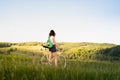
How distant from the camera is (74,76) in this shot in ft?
26.4

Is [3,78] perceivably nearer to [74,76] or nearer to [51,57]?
[74,76]

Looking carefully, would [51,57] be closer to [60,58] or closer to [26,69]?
[60,58]

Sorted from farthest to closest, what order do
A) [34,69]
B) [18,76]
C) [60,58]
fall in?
[60,58], [34,69], [18,76]

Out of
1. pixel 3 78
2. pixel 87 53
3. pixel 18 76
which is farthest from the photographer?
A: pixel 87 53

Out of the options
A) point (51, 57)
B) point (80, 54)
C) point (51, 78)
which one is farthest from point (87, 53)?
point (51, 78)

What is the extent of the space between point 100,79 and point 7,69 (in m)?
2.13

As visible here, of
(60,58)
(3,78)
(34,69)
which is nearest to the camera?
(3,78)

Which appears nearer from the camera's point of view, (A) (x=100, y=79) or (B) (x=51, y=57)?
(A) (x=100, y=79)

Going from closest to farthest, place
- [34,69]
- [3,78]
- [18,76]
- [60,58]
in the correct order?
[3,78] → [18,76] → [34,69] → [60,58]

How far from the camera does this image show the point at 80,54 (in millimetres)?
194625

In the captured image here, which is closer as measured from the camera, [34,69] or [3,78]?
[3,78]

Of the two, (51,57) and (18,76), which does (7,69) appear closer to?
(18,76)

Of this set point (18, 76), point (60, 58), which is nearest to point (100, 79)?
point (18, 76)

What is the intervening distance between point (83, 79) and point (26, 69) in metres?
1.50
